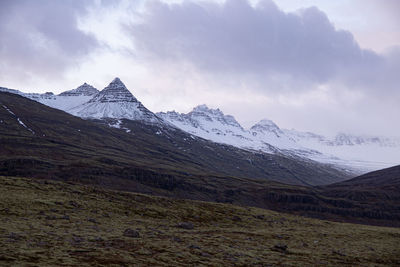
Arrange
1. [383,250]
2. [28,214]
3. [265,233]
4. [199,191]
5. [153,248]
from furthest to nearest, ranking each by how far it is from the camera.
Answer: [199,191]
[265,233]
[383,250]
[28,214]
[153,248]

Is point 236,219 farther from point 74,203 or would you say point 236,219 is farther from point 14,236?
point 14,236

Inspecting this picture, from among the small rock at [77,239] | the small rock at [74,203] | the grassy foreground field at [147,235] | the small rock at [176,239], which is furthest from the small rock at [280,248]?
the small rock at [74,203]

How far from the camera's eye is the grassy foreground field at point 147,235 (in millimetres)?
23953

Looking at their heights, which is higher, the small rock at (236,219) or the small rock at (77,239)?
the small rock at (77,239)

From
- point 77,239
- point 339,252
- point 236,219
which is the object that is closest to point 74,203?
point 77,239

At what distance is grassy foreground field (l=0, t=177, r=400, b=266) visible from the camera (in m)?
24.0

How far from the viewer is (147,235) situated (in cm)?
3241

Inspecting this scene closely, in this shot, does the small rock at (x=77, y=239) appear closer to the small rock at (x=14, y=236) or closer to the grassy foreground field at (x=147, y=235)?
the grassy foreground field at (x=147, y=235)

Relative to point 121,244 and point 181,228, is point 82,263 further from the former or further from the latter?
point 181,228

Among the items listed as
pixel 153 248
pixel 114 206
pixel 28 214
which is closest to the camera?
pixel 153 248

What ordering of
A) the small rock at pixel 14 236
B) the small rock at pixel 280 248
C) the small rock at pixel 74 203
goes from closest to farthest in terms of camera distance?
the small rock at pixel 14 236 < the small rock at pixel 280 248 < the small rock at pixel 74 203

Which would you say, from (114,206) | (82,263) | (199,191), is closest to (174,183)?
(199,191)

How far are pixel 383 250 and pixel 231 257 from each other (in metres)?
20.3

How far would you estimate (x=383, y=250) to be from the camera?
38.9 m
